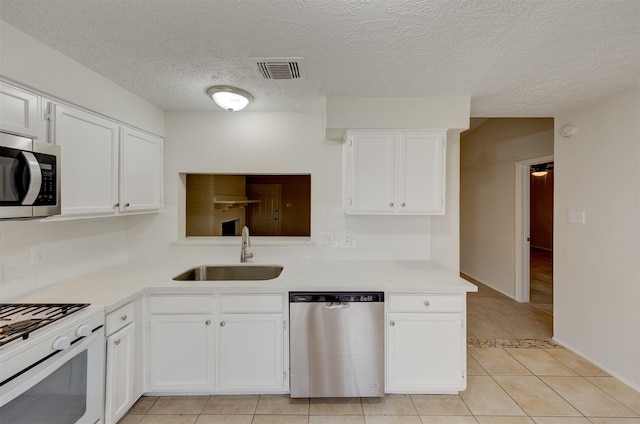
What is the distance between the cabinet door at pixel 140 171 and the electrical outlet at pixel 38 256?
20.6 inches

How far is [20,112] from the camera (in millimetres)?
1479

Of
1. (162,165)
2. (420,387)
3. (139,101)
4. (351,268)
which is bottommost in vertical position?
(420,387)

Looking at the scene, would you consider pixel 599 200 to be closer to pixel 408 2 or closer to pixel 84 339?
pixel 408 2

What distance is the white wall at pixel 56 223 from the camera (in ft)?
4.92

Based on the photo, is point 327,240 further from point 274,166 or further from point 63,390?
point 63,390

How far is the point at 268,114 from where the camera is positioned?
2.73m

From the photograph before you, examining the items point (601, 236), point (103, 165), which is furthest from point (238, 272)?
point (601, 236)

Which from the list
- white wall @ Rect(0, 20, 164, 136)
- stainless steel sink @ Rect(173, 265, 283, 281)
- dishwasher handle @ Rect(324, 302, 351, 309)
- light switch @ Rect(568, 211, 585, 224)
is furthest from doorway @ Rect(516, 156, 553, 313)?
white wall @ Rect(0, 20, 164, 136)

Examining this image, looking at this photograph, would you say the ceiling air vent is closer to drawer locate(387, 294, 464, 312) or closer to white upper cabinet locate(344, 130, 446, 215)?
white upper cabinet locate(344, 130, 446, 215)

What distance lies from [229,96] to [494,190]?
431 centimetres

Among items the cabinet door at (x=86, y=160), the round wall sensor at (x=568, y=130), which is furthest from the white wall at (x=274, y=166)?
the round wall sensor at (x=568, y=130)

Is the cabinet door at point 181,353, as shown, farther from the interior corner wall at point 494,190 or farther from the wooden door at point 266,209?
the wooden door at point 266,209

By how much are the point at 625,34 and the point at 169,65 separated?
2.61 m

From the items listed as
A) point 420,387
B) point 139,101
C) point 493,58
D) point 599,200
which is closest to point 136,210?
point 139,101
